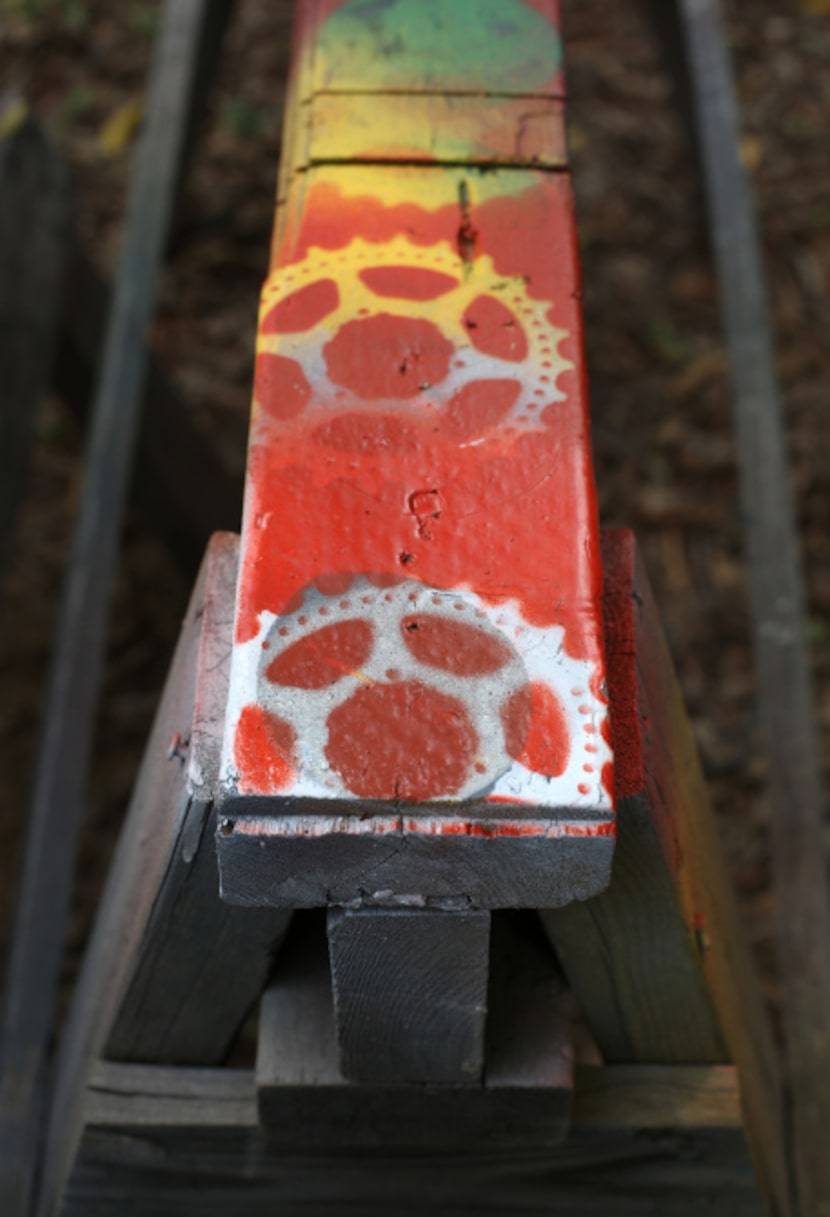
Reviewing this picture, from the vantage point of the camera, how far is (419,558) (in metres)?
1.03

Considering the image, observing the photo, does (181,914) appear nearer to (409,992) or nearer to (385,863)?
(409,992)

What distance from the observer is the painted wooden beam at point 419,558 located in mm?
940

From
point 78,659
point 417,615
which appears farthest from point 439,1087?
point 78,659

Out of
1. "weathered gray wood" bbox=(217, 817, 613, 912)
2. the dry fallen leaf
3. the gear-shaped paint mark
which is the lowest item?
"weathered gray wood" bbox=(217, 817, 613, 912)

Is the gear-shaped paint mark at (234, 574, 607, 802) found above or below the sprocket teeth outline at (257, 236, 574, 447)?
below

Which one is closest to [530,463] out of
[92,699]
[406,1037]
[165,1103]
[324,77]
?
[406,1037]

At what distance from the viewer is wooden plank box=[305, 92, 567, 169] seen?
1.40 m

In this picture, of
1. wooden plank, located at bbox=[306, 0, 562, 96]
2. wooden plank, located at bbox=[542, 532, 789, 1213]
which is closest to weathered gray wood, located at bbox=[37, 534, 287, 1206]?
wooden plank, located at bbox=[542, 532, 789, 1213]

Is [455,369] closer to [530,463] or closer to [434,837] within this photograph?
[530,463]

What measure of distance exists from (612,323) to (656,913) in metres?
2.93

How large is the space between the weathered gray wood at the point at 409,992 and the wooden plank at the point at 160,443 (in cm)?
173

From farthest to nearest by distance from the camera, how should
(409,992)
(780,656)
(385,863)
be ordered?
(780,656)
(409,992)
(385,863)

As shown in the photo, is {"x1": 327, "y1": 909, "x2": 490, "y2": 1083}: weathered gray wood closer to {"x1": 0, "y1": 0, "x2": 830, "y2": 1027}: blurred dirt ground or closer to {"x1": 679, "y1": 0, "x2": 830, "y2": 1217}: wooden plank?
{"x1": 679, "y1": 0, "x2": 830, "y2": 1217}: wooden plank

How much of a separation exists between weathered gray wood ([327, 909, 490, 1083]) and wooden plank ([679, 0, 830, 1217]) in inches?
25.9
